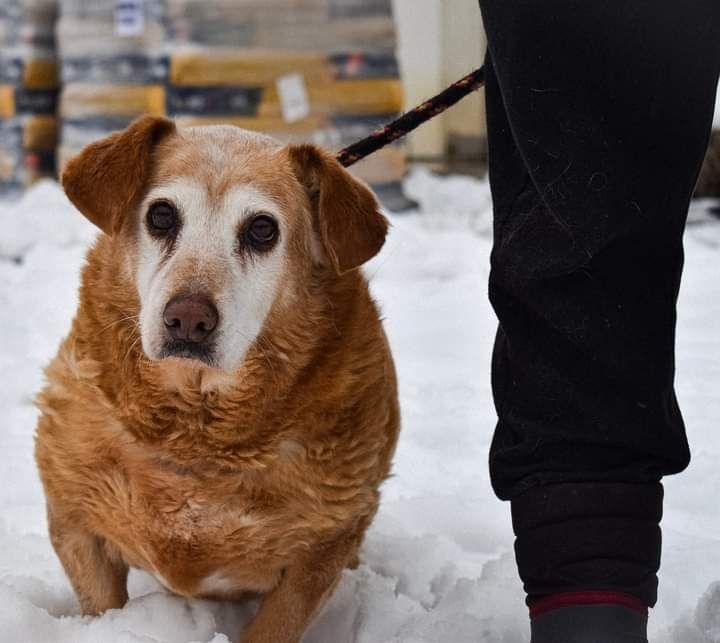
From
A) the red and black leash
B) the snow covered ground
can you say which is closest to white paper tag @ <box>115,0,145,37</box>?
the snow covered ground

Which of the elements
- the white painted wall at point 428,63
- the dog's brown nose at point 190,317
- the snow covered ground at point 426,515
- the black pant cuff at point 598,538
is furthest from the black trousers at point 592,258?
the white painted wall at point 428,63

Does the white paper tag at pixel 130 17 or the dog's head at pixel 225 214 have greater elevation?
the dog's head at pixel 225 214

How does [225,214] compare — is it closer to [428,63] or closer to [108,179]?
[108,179]

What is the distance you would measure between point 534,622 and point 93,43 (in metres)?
5.63

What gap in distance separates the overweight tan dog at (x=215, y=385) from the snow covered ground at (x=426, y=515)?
5.2 inches

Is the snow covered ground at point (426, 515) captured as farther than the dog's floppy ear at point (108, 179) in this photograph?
No

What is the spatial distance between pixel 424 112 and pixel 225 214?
425 mm

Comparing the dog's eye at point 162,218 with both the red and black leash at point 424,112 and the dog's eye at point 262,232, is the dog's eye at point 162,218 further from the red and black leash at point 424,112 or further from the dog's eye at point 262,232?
the red and black leash at point 424,112

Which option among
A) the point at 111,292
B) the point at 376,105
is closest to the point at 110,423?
the point at 111,292

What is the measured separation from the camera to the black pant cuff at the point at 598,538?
1.50 meters

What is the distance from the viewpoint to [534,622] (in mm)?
1558

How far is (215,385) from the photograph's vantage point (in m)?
1.80

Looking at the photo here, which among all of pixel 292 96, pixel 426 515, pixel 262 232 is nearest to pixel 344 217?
pixel 262 232

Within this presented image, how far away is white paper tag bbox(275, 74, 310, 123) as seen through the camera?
6.48 meters
